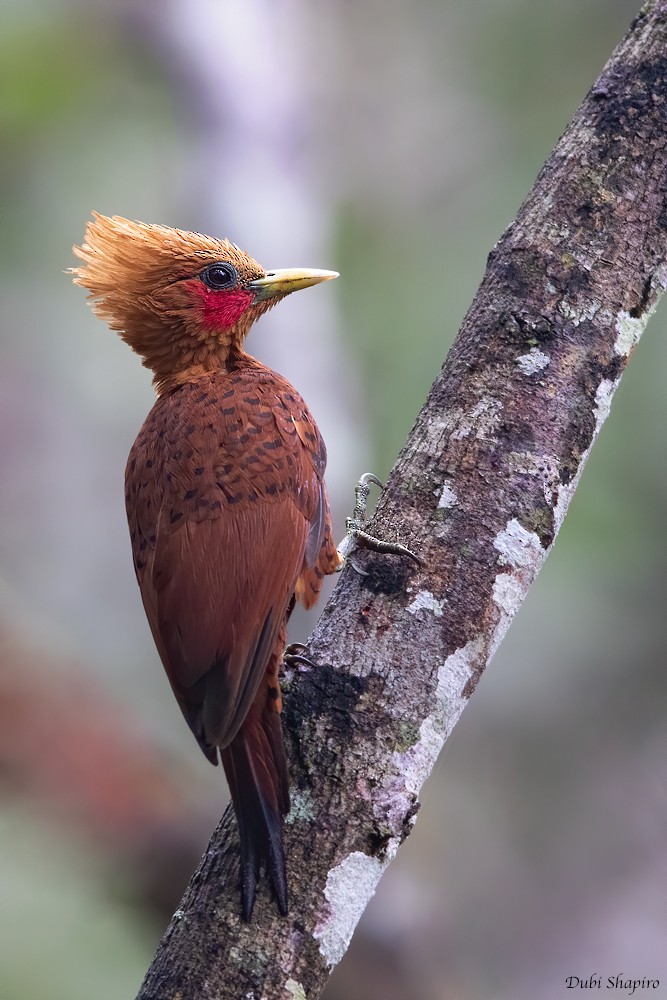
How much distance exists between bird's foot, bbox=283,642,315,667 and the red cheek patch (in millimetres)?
915

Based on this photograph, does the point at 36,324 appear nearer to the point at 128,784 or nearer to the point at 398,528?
the point at 128,784

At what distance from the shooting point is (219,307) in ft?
8.36

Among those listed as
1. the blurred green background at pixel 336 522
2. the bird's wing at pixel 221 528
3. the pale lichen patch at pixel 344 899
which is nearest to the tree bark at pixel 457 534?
the pale lichen patch at pixel 344 899

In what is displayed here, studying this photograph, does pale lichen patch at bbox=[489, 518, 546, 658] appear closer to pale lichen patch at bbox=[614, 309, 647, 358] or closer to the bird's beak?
pale lichen patch at bbox=[614, 309, 647, 358]

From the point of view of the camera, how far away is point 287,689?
181 centimetres

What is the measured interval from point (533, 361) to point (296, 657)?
0.76 meters

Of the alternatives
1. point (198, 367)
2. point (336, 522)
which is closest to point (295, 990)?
point (198, 367)

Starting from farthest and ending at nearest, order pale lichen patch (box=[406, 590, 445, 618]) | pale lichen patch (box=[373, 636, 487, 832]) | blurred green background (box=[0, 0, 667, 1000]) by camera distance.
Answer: blurred green background (box=[0, 0, 667, 1000]) < pale lichen patch (box=[406, 590, 445, 618]) < pale lichen patch (box=[373, 636, 487, 832])

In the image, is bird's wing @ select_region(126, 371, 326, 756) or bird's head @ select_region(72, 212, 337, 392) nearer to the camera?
bird's wing @ select_region(126, 371, 326, 756)

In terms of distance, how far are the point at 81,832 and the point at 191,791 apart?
0.49 metres

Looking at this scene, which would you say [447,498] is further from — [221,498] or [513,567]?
[221,498]

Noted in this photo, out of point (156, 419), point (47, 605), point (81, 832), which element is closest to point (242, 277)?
point (156, 419)

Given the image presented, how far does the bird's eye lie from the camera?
8.43ft

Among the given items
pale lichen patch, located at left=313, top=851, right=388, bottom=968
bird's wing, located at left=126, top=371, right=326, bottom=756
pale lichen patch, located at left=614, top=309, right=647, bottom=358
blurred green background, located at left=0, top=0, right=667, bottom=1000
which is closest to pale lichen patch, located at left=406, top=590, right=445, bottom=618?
bird's wing, located at left=126, top=371, right=326, bottom=756
